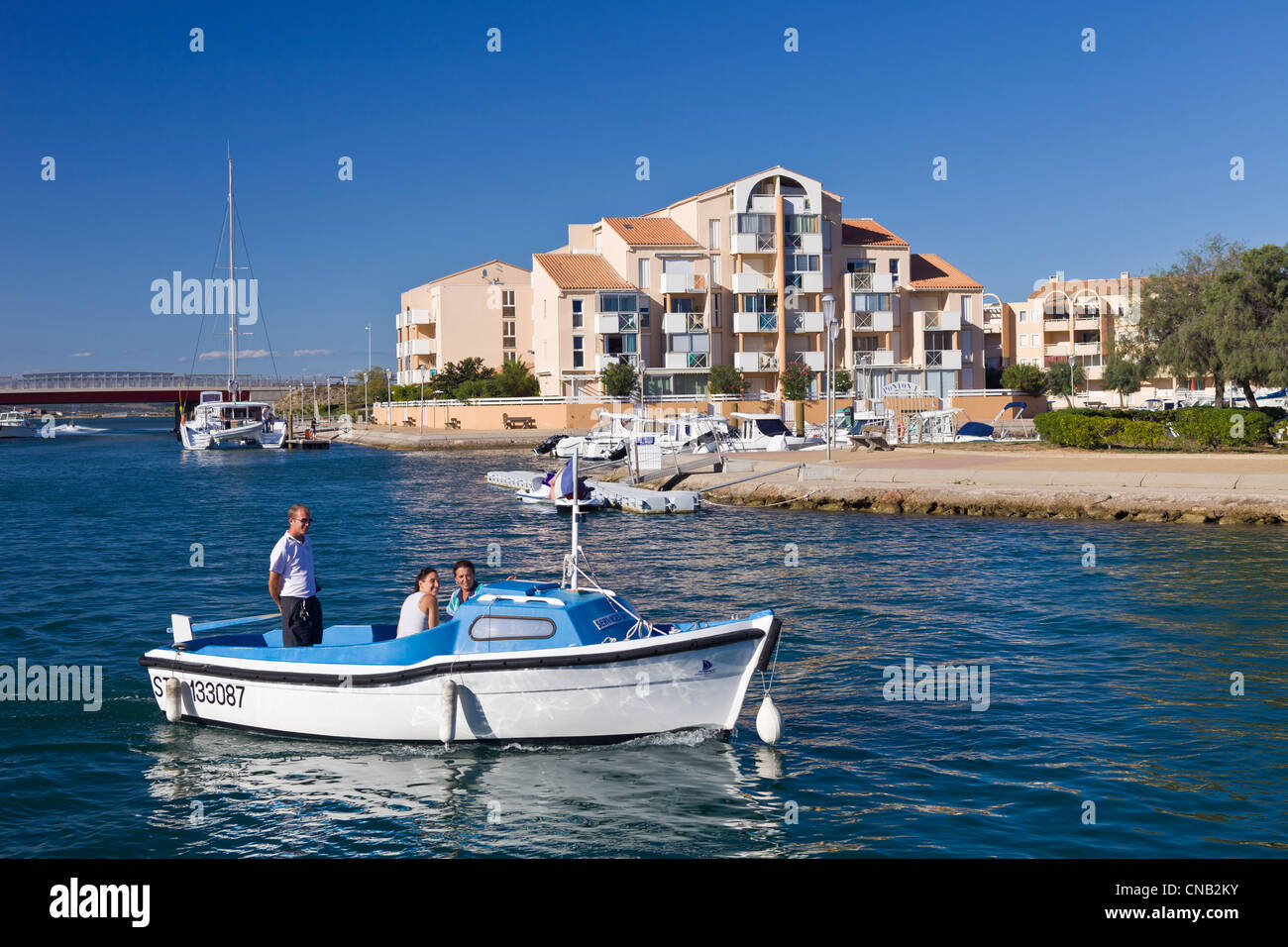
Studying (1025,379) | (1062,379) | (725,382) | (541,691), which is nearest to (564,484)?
(541,691)

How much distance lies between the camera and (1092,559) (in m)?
26.7

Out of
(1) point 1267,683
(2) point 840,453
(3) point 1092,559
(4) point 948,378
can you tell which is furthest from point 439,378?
(1) point 1267,683

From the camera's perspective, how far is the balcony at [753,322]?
83438 millimetres

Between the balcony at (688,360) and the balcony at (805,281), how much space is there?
8.20 m

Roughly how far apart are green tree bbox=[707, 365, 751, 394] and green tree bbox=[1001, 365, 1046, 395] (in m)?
21.7

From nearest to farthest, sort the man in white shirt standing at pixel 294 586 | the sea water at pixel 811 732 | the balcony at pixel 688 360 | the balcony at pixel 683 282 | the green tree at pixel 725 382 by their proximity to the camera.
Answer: the sea water at pixel 811 732 → the man in white shirt standing at pixel 294 586 → the green tree at pixel 725 382 → the balcony at pixel 683 282 → the balcony at pixel 688 360

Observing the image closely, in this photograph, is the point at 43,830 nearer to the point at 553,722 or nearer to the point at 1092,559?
the point at 553,722

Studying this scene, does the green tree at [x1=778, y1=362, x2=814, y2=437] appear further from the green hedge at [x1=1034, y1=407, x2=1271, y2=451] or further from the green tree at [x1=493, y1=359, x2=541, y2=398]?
the green hedge at [x1=1034, y1=407, x2=1271, y2=451]

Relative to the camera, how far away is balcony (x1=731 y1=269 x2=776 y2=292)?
83.4 metres

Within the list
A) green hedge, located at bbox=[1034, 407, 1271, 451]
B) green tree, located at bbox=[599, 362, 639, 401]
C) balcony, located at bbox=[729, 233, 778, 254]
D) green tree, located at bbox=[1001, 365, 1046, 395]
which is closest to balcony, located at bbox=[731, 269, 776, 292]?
balcony, located at bbox=[729, 233, 778, 254]

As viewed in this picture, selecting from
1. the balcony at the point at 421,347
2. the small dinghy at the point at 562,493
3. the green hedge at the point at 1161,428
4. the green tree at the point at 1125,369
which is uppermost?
the balcony at the point at 421,347

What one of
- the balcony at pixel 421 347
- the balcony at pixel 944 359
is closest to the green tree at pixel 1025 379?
the balcony at pixel 944 359

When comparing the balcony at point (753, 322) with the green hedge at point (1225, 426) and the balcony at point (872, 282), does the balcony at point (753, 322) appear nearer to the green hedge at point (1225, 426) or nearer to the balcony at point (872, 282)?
the balcony at point (872, 282)

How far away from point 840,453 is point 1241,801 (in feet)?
133
